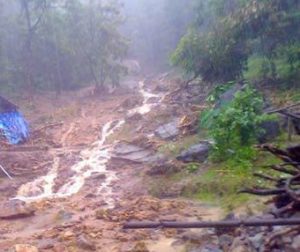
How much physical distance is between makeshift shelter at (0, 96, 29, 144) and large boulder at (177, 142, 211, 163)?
789cm

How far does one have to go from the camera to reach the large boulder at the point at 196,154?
40.6 feet

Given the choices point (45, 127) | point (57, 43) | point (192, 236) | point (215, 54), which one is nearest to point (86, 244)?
point (192, 236)

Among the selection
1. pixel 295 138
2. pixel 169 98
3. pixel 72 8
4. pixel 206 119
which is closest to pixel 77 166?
pixel 206 119

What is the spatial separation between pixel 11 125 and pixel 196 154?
880 centimetres

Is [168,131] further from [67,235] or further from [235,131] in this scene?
[67,235]

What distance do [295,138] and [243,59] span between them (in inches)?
284

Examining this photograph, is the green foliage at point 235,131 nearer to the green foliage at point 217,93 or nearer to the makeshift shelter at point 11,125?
the green foliage at point 217,93

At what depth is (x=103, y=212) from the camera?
33.5 feet

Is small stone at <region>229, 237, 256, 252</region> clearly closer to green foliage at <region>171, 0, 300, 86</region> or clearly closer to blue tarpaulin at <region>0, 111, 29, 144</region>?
green foliage at <region>171, 0, 300, 86</region>

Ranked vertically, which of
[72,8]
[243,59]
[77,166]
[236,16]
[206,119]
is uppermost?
[72,8]

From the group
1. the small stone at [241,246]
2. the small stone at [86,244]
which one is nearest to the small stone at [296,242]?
the small stone at [241,246]

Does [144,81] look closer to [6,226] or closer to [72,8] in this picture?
[72,8]

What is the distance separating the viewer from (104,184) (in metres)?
13.1

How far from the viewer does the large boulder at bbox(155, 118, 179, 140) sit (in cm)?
1580
